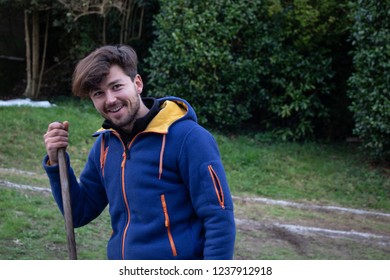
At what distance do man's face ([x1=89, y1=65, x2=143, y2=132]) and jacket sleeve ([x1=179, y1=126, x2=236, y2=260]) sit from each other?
11.9 inches

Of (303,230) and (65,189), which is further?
(303,230)

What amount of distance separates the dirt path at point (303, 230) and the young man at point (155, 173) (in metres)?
3.57

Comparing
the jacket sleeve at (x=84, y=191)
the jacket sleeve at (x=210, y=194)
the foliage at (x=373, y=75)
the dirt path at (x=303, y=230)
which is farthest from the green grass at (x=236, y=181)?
the jacket sleeve at (x=210, y=194)

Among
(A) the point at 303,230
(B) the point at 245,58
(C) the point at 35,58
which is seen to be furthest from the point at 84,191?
(C) the point at 35,58

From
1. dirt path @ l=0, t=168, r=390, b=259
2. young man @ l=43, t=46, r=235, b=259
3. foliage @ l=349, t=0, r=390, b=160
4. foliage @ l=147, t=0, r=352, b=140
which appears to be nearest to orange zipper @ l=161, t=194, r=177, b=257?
young man @ l=43, t=46, r=235, b=259

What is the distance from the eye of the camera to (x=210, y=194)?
285 cm

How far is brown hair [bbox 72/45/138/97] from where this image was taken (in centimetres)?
298

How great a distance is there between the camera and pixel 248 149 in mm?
11055

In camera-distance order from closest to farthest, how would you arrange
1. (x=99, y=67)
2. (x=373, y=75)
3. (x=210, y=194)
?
(x=210, y=194)
(x=99, y=67)
(x=373, y=75)

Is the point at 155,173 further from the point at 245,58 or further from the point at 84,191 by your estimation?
the point at 245,58

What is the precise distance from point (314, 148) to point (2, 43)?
22.9 feet

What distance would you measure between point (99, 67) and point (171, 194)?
0.63 m
